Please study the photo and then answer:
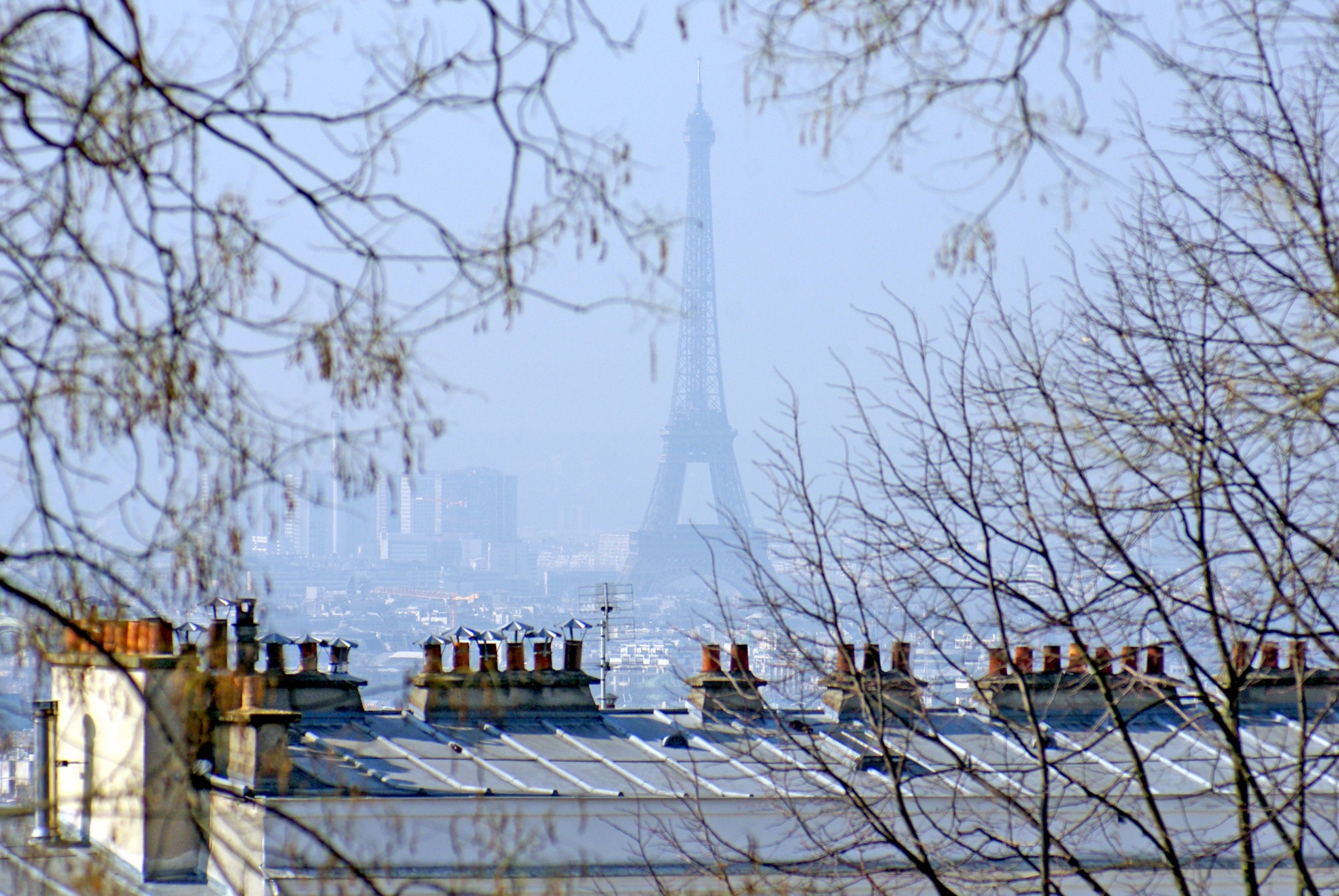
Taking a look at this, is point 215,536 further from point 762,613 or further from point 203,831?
point 762,613

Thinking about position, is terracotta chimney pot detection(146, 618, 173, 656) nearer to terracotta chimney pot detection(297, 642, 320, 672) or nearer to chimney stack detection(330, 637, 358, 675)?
chimney stack detection(330, 637, 358, 675)

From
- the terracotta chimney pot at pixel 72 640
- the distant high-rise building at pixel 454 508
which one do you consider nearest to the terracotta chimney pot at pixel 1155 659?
the distant high-rise building at pixel 454 508

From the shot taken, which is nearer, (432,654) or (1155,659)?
(1155,659)

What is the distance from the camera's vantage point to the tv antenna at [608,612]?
21703 mm

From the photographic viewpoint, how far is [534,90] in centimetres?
432

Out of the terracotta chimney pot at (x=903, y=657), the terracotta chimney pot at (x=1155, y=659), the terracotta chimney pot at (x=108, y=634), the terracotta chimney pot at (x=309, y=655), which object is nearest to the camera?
the terracotta chimney pot at (x=108, y=634)

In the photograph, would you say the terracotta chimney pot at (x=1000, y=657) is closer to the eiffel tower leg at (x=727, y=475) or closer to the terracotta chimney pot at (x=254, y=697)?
the terracotta chimney pot at (x=254, y=697)

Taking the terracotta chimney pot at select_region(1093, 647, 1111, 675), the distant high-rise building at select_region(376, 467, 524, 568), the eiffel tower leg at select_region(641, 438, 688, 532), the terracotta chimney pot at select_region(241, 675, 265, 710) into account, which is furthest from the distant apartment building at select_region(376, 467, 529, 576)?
the eiffel tower leg at select_region(641, 438, 688, 532)

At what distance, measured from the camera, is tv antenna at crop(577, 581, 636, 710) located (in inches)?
854

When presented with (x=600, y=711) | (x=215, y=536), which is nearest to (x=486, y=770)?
(x=600, y=711)

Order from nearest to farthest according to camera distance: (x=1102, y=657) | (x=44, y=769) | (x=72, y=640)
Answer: (x=72, y=640), (x=44, y=769), (x=1102, y=657)

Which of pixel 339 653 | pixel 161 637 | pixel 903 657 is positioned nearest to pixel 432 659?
pixel 339 653

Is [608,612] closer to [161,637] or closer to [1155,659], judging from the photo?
[1155,659]

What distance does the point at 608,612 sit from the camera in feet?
71.3
